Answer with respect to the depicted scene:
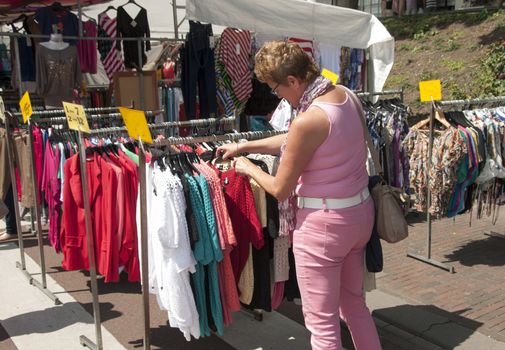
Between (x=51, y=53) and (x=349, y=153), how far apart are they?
5.54m

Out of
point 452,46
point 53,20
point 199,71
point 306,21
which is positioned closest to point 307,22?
point 306,21

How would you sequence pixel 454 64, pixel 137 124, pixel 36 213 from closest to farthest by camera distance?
pixel 137 124
pixel 36 213
pixel 454 64

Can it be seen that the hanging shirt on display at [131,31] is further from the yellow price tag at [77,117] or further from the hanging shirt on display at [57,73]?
the yellow price tag at [77,117]

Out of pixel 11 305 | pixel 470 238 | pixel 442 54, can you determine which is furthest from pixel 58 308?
pixel 442 54

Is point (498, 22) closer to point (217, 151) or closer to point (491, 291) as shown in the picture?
point (491, 291)

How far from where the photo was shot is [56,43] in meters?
6.96

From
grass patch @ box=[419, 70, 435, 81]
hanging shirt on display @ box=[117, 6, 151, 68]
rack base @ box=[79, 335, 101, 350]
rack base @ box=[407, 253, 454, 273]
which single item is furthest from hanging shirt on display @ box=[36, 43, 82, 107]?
grass patch @ box=[419, 70, 435, 81]

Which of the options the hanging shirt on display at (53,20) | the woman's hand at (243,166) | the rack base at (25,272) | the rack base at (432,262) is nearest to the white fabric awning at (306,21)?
the hanging shirt on display at (53,20)

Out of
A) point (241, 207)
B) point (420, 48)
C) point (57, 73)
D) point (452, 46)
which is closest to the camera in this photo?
point (241, 207)

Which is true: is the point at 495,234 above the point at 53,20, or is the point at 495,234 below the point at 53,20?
below

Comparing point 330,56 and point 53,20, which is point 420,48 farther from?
point 53,20

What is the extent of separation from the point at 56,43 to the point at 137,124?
4746mm

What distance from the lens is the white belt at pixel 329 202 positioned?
8.59ft

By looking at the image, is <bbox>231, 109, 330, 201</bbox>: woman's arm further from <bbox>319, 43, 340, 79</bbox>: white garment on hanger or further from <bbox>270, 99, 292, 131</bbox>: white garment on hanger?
<bbox>319, 43, 340, 79</bbox>: white garment on hanger
